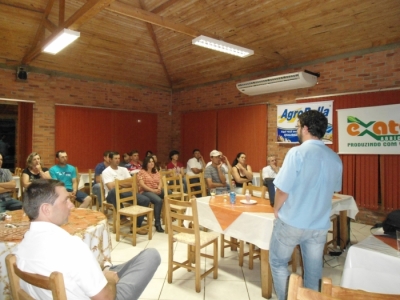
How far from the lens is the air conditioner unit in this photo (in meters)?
5.72

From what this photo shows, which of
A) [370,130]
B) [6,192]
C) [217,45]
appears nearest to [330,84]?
[370,130]

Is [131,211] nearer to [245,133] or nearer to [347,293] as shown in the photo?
[347,293]

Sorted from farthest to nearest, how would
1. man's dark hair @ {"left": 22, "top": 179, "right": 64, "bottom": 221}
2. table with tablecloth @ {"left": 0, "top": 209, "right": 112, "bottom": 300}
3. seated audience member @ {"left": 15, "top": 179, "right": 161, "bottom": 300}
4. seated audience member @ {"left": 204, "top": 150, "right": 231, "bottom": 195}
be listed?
seated audience member @ {"left": 204, "top": 150, "right": 231, "bottom": 195}
table with tablecloth @ {"left": 0, "top": 209, "right": 112, "bottom": 300}
man's dark hair @ {"left": 22, "top": 179, "right": 64, "bottom": 221}
seated audience member @ {"left": 15, "top": 179, "right": 161, "bottom": 300}

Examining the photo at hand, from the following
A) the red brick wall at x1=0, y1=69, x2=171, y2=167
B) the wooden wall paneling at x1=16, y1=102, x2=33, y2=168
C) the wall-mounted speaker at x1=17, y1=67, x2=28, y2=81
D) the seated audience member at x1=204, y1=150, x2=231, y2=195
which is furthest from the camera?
the wooden wall paneling at x1=16, y1=102, x2=33, y2=168

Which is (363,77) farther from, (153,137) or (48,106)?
(48,106)

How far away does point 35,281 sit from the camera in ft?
3.99

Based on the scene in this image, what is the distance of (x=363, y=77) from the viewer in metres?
5.34

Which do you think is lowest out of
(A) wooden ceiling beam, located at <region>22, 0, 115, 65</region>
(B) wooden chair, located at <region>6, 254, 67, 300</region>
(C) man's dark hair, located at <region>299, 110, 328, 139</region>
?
(B) wooden chair, located at <region>6, 254, 67, 300</region>

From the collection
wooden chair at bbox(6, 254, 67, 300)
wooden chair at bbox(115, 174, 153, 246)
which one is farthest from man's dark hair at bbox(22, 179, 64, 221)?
wooden chair at bbox(115, 174, 153, 246)

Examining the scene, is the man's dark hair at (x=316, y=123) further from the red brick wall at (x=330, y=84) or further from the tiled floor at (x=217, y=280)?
the red brick wall at (x=330, y=84)

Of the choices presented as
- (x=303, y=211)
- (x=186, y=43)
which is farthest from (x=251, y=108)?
(x=303, y=211)

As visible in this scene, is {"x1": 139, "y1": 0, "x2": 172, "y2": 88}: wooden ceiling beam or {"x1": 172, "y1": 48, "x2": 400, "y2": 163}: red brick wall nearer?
{"x1": 172, "y1": 48, "x2": 400, "y2": 163}: red brick wall

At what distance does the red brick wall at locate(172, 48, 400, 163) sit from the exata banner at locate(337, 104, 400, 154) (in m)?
0.44

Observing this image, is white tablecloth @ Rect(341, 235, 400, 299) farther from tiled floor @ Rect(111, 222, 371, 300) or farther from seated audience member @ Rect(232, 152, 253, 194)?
seated audience member @ Rect(232, 152, 253, 194)
